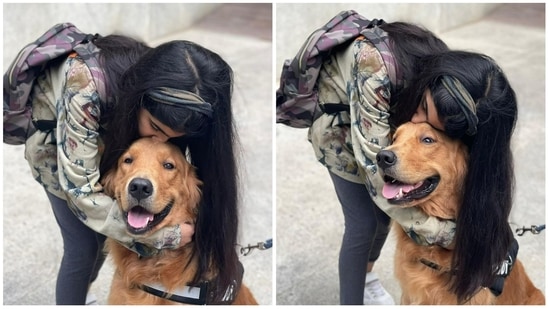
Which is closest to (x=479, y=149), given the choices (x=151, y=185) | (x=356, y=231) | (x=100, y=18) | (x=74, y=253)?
(x=356, y=231)

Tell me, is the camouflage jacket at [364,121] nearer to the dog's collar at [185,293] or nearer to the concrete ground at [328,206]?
the dog's collar at [185,293]

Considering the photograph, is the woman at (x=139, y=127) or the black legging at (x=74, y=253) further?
the black legging at (x=74, y=253)

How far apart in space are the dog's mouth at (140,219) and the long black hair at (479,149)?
1.01 meters

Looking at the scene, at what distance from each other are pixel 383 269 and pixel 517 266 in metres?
1.07

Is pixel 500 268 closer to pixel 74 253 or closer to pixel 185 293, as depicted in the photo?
pixel 185 293

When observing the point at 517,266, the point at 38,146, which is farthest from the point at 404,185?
the point at 38,146

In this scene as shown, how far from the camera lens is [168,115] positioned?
8.78 feet

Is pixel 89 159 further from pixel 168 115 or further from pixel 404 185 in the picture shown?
pixel 404 185

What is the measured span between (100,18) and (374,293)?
13.8ft

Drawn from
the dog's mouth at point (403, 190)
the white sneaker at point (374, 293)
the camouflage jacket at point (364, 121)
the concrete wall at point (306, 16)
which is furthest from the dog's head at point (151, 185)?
the concrete wall at point (306, 16)

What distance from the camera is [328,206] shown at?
15.8ft

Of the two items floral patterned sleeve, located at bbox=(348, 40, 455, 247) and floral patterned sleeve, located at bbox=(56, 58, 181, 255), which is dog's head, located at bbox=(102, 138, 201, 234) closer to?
floral patterned sleeve, located at bbox=(56, 58, 181, 255)

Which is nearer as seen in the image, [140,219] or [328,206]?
[140,219]

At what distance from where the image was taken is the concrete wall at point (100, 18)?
6293 millimetres
